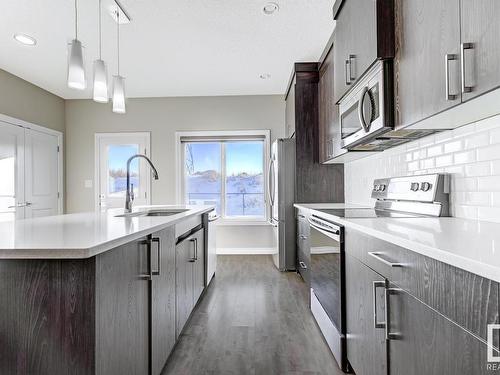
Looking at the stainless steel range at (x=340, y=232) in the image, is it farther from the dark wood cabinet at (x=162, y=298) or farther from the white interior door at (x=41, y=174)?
the white interior door at (x=41, y=174)

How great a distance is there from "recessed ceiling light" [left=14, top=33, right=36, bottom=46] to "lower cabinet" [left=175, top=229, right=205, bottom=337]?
106 inches

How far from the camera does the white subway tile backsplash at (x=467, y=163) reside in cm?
134

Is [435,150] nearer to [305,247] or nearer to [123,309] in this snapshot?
[305,247]

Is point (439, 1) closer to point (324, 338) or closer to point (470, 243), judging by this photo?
point (470, 243)

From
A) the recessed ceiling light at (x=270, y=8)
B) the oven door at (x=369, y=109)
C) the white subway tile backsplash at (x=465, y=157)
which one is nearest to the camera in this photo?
the white subway tile backsplash at (x=465, y=157)

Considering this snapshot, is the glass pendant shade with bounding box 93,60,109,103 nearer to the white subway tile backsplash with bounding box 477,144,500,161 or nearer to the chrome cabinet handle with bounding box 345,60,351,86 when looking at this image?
the chrome cabinet handle with bounding box 345,60,351,86

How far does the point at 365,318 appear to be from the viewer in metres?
1.42

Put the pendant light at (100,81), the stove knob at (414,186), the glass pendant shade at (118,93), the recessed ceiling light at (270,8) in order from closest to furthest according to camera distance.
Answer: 1. the stove knob at (414,186)
2. the pendant light at (100,81)
3. the glass pendant shade at (118,93)
4. the recessed ceiling light at (270,8)

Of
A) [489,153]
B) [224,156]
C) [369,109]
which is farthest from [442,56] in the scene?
[224,156]

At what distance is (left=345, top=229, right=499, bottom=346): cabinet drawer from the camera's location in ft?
2.19

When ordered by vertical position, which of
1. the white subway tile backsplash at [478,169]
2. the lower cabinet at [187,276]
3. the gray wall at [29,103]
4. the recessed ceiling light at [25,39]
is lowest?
the lower cabinet at [187,276]

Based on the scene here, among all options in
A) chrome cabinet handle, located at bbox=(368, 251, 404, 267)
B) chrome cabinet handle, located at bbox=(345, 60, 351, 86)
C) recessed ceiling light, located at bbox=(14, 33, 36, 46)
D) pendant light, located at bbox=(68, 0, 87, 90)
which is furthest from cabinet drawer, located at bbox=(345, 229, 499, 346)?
recessed ceiling light, located at bbox=(14, 33, 36, 46)

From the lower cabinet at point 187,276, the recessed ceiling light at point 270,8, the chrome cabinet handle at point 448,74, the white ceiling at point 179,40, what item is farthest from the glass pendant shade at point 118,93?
the chrome cabinet handle at point 448,74

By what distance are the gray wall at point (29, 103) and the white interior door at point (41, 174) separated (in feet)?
0.74
